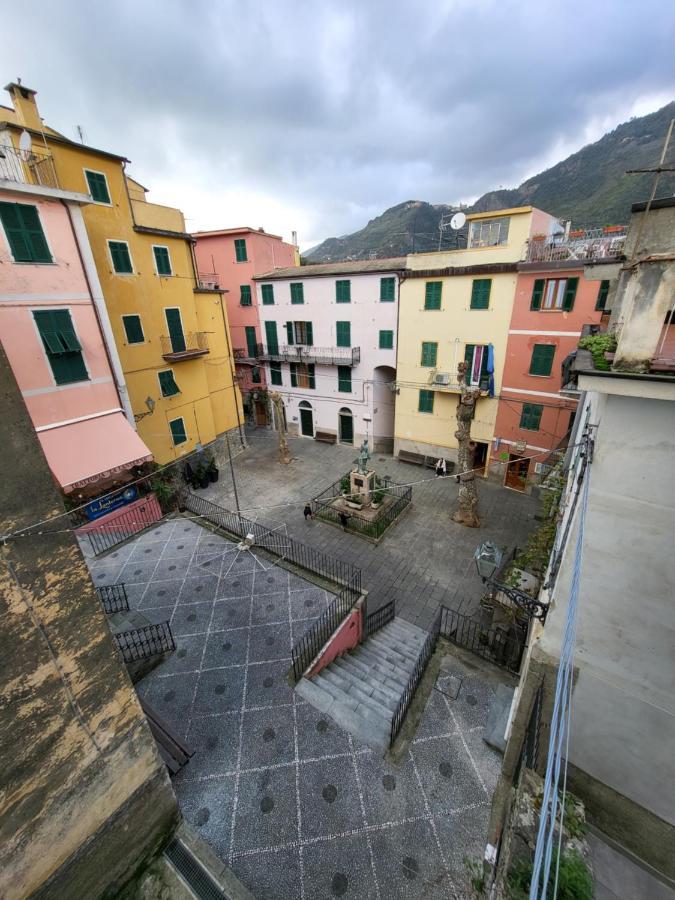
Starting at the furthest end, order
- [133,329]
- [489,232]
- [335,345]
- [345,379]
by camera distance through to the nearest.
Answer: [345,379]
[335,345]
[489,232]
[133,329]

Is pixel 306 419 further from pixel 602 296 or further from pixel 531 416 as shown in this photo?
pixel 602 296

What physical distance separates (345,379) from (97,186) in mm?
13814

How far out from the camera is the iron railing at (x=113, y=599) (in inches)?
387

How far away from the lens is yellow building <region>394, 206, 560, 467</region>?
15789 millimetres

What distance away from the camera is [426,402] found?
771 inches

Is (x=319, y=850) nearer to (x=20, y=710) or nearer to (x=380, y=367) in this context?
(x=20, y=710)

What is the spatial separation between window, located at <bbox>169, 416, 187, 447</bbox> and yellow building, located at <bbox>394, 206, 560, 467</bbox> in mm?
11468

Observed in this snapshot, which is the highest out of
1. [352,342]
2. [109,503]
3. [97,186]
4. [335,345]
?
[97,186]

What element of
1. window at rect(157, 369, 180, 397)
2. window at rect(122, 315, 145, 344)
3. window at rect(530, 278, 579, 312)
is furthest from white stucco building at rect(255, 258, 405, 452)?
window at rect(122, 315, 145, 344)

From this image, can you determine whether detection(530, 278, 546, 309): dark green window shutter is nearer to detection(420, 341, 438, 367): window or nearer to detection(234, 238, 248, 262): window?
detection(420, 341, 438, 367): window

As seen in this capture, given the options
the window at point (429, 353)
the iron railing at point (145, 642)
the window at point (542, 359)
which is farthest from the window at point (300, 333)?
the iron railing at point (145, 642)

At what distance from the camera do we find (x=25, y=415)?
380cm

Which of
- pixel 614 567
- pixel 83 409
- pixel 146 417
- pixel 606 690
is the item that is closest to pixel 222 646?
pixel 606 690

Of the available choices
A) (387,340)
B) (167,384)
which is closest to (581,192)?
(387,340)
